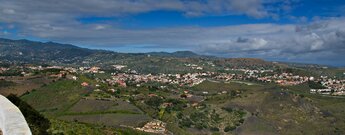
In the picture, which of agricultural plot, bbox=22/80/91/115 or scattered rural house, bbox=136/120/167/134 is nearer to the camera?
scattered rural house, bbox=136/120/167/134

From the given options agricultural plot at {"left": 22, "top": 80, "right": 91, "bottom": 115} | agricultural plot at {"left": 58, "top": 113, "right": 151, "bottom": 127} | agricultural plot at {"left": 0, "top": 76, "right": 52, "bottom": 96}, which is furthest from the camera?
agricultural plot at {"left": 0, "top": 76, "right": 52, "bottom": 96}

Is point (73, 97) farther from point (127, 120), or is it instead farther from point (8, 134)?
point (8, 134)

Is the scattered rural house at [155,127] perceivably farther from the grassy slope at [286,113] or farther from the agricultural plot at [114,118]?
the grassy slope at [286,113]

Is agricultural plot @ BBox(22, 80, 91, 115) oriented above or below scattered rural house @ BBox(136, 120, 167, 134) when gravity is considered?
above

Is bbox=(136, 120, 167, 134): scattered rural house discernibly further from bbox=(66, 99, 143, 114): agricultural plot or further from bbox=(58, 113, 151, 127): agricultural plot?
bbox=(66, 99, 143, 114): agricultural plot

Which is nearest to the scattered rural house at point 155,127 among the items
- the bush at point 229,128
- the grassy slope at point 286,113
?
the bush at point 229,128

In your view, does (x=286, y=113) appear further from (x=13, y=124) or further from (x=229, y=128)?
(x=13, y=124)

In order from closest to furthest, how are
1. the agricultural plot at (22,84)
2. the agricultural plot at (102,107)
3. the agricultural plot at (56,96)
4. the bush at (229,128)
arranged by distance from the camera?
the agricultural plot at (102,107)
the agricultural plot at (56,96)
the bush at (229,128)
the agricultural plot at (22,84)

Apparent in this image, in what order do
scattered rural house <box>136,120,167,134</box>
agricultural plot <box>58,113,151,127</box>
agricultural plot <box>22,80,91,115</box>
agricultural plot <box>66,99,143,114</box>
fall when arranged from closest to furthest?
scattered rural house <box>136,120,167,134</box> → agricultural plot <box>58,113,151,127</box> → agricultural plot <box>66,99,143,114</box> → agricultural plot <box>22,80,91,115</box>

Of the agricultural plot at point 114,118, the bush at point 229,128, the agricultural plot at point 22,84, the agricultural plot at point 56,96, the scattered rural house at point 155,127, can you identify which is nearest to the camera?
the scattered rural house at point 155,127

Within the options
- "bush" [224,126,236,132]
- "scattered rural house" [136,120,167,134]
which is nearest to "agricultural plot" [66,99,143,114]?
"scattered rural house" [136,120,167,134]

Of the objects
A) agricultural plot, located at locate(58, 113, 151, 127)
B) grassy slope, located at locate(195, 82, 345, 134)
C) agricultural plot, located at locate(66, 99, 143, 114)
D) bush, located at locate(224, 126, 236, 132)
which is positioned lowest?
bush, located at locate(224, 126, 236, 132)
